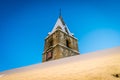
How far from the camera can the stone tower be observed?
70.2 feet

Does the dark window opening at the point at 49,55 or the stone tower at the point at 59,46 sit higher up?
the stone tower at the point at 59,46

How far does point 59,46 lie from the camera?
71.0ft

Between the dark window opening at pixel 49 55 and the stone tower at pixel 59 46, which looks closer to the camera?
the stone tower at pixel 59 46

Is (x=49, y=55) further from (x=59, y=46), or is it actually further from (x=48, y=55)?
(x=59, y=46)

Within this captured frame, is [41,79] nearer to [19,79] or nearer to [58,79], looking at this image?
[58,79]

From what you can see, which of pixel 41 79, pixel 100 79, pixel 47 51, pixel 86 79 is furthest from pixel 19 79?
pixel 47 51

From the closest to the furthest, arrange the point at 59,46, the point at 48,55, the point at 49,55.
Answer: the point at 59,46, the point at 49,55, the point at 48,55

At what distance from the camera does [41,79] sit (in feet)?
7.75

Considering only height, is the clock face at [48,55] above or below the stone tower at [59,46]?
below

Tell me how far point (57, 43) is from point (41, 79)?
19.7 metres

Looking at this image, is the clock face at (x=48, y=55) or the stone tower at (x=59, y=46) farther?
the clock face at (x=48, y=55)

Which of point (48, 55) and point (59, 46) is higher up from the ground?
point (59, 46)

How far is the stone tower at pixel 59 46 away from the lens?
843 inches

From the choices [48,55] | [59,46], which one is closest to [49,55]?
[48,55]
